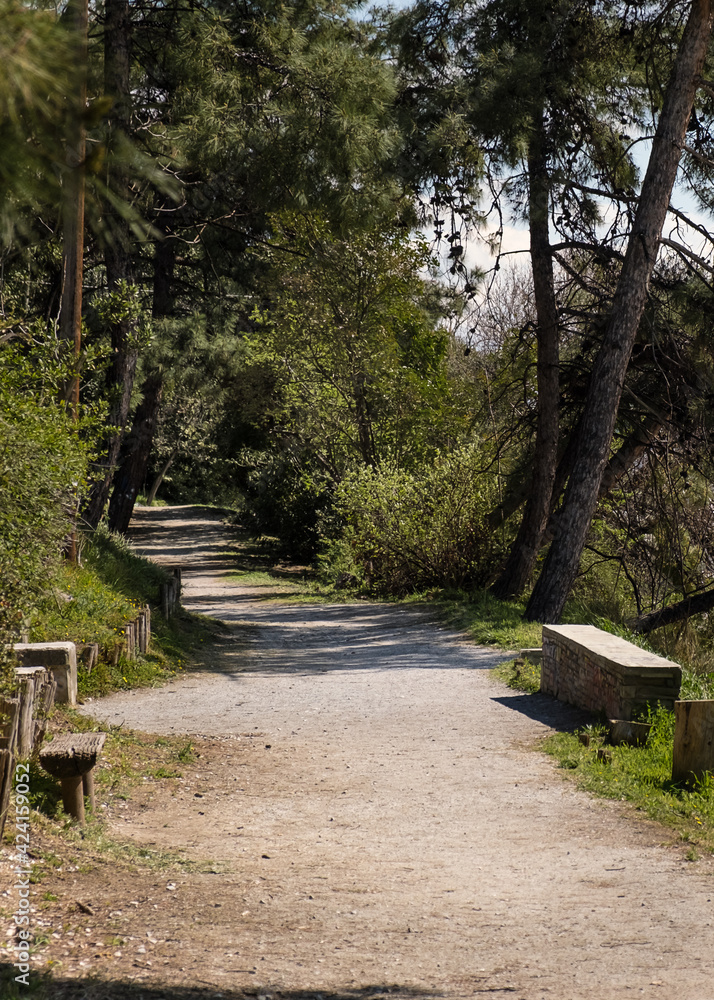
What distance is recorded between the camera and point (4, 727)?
17.2 ft

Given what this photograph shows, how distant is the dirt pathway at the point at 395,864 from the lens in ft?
12.6

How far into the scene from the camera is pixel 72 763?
16.7 ft

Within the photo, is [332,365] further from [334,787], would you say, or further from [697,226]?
[334,787]

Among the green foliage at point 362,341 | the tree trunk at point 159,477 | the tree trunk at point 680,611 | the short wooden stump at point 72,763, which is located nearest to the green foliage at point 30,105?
the short wooden stump at point 72,763

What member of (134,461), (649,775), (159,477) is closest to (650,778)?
(649,775)

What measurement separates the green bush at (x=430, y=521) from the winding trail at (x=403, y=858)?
318 inches

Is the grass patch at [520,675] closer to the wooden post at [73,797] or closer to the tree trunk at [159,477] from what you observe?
the wooden post at [73,797]

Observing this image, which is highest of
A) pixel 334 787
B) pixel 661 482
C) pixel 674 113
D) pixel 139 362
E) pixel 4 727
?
pixel 674 113

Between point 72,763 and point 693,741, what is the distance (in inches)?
143

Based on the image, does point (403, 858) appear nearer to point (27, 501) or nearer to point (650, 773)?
point (650, 773)

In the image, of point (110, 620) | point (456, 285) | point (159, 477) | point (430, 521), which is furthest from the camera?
point (159, 477)

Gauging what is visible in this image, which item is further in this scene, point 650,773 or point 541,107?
point 541,107

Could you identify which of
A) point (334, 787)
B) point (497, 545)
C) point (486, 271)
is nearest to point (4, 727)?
point (334, 787)

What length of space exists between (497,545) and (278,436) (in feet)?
32.9
